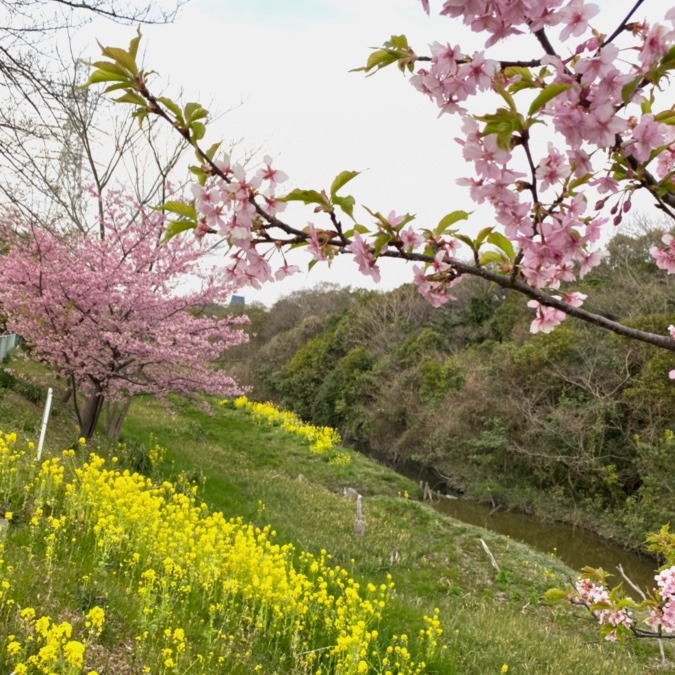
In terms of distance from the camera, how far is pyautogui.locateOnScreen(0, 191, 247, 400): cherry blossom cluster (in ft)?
29.5

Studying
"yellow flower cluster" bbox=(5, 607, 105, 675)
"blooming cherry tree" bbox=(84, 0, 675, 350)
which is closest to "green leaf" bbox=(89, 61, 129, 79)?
"blooming cherry tree" bbox=(84, 0, 675, 350)

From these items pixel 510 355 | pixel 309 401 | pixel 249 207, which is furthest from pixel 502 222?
pixel 309 401

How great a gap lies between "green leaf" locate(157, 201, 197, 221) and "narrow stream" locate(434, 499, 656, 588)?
42.9 feet

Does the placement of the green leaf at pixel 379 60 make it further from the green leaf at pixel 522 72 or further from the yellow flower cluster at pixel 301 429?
the yellow flower cluster at pixel 301 429

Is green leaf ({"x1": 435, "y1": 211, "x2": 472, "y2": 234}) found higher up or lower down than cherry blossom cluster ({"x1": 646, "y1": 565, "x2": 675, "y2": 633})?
higher up

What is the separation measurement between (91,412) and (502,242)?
9404mm

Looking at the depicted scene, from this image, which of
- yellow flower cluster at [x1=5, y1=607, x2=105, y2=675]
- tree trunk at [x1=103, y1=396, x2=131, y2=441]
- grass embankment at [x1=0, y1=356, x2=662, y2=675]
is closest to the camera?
yellow flower cluster at [x1=5, y1=607, x2=105, y2=675]

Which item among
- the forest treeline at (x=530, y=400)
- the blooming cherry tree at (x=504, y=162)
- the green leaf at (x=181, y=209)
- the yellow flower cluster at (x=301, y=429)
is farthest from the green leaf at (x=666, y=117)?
the yellow flower cluster at (x=301, y=429)

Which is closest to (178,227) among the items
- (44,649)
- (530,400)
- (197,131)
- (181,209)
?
(181,209)

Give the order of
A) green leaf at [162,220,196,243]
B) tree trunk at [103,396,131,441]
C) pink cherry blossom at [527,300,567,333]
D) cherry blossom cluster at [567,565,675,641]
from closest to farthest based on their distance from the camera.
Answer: green leaf at [162,220,196,243] → pink cherry blossom at [527,300,567,333] → cherry blossom cluster at [567,565,675,641] → tree trunk at [103,396,131,441]

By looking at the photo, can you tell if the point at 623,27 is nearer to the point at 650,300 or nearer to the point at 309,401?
the point at 650,300

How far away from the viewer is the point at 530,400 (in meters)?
20.0

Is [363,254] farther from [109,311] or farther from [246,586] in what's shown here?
[109,311]

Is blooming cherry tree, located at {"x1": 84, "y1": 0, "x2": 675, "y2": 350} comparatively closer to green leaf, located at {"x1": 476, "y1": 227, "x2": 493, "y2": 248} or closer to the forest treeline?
green leaf, located at {"x1": 476, "y1": 227, "x2": 493, "y2": 248}
